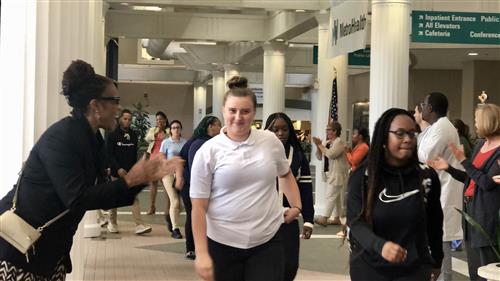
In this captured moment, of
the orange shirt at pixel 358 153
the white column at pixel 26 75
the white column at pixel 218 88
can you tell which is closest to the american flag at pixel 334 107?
the orange shirt at pixel 358 153

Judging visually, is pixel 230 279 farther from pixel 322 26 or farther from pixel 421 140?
pixel 322 26

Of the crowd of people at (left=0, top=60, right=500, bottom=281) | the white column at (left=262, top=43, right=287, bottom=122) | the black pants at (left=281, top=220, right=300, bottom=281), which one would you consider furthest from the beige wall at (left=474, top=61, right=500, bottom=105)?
the black pants at (left=281, top=220, right=300, bottom=281)

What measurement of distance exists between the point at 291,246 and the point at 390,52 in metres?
4.94

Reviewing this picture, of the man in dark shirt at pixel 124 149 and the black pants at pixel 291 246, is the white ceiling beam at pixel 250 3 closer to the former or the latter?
the man in dark shirt at pixel 124 149

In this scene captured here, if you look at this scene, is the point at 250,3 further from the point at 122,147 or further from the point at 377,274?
the point at 377,274

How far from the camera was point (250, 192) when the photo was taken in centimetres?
409

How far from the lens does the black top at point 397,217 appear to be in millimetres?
3631

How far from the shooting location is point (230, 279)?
4.12 m

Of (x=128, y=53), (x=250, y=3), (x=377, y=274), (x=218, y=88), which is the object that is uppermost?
(x=128, y=53)

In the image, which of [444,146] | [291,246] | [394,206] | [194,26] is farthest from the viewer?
[194,26]

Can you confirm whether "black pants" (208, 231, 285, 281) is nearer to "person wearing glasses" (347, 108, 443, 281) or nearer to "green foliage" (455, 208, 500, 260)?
"person wearing glasses" (347, 108, 443, 281)

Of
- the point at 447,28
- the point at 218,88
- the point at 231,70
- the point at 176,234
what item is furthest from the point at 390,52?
the point at 218,88

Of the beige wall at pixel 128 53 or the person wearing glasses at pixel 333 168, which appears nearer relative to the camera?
the person wearing glasses at pixel 333 168

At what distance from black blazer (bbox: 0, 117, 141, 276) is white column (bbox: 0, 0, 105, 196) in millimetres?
1726
